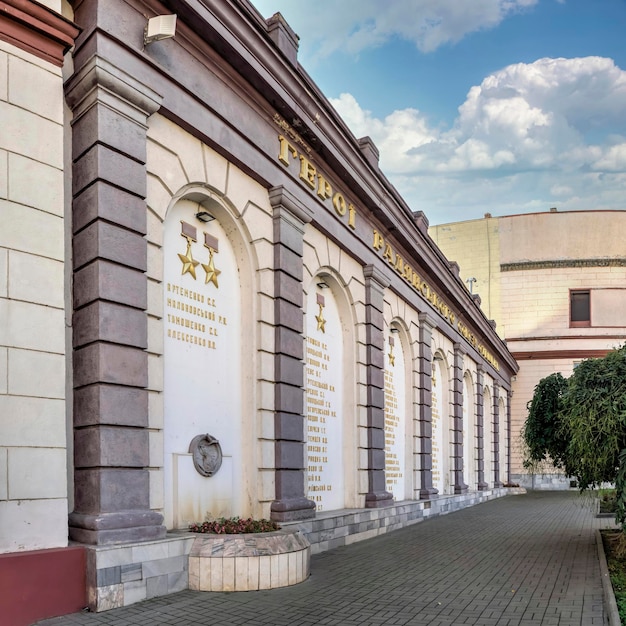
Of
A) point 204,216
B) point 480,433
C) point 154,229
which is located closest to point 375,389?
point 204,216

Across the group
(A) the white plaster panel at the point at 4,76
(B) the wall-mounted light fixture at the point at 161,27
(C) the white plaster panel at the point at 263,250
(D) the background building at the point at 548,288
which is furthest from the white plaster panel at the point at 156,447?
(D) the background building at the point at 548,288

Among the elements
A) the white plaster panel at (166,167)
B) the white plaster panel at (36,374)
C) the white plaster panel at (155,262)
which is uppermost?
the white plaster panel at (166,167)

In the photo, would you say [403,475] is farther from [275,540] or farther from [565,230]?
[565,230]

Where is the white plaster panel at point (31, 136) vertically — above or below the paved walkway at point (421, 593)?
above

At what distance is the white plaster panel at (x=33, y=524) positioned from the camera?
274 inches

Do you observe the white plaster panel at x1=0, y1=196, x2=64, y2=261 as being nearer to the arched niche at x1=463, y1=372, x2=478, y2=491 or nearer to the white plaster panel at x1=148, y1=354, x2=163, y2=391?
the white plaster panel at x1=148, y1=354, x2=163, y2=391

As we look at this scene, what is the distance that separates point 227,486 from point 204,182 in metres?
4.45

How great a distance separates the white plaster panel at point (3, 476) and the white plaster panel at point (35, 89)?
3.61 metres

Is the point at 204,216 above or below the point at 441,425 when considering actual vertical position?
above

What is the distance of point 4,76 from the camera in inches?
293

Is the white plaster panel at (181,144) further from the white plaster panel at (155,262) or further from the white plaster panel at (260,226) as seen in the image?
the white plaster panel at (260,226)

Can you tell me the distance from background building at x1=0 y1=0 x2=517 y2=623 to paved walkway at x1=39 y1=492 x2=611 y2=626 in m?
0.63

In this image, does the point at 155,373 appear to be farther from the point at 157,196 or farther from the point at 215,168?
the point at 215,168

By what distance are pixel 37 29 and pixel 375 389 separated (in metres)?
10.5
